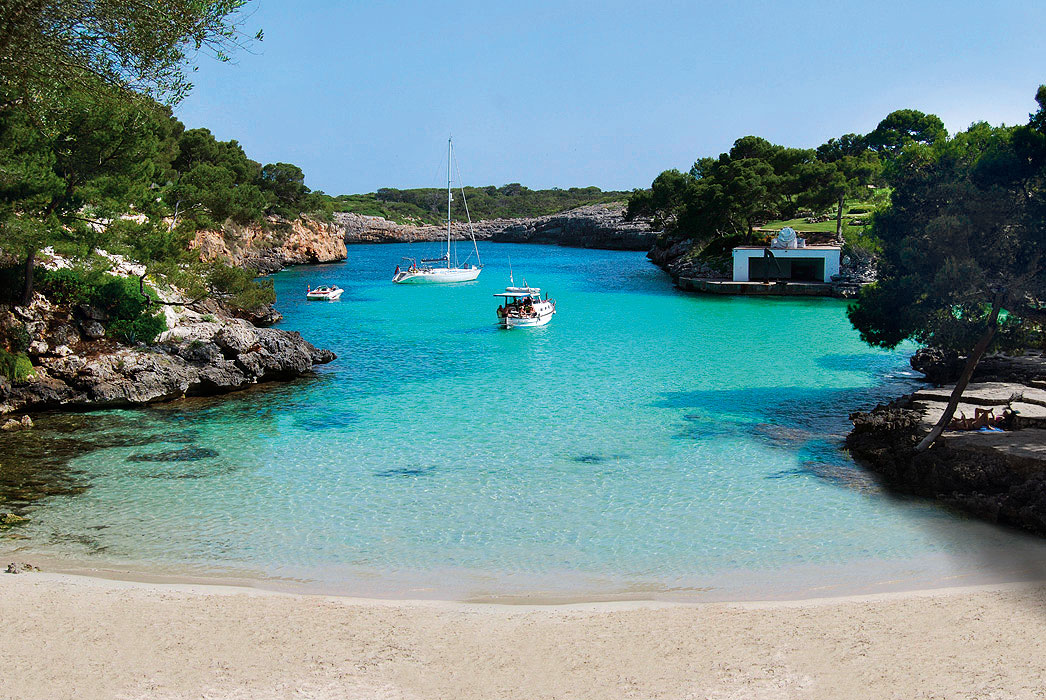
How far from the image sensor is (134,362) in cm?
2383

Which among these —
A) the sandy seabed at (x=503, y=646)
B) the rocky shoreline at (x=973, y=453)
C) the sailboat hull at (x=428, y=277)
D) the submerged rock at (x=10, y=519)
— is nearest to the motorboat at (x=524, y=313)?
the rocky shoreline at (x=973, y=453)

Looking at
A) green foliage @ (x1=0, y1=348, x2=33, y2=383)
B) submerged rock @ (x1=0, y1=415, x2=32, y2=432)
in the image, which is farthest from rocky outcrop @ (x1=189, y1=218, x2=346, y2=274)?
submerged rock @ (x1=0, y1=415, x2=32, y2=432)

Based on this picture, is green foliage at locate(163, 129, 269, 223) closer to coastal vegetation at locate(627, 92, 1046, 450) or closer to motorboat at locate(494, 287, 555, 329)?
motorboat at locate(494, 287, 555, 329)

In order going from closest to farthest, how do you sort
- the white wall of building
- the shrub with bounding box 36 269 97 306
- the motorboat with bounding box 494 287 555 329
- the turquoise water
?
Result: the turquoise water → the shrub with bounding box 36 269 97 306 → the motorboat with bounding box 494 287 555 329 → the white wall of building

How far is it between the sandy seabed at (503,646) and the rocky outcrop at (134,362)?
12580 mm

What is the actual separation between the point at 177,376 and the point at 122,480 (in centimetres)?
833

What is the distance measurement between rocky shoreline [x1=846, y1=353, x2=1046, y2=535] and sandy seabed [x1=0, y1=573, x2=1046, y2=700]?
3.41 metres

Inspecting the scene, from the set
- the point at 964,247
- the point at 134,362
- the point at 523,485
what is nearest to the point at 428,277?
the point at 134,362

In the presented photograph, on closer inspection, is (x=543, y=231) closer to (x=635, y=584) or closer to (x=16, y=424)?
(x=16, y=424)

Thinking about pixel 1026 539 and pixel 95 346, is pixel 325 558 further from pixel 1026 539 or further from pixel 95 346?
Answer: pixel 95 346

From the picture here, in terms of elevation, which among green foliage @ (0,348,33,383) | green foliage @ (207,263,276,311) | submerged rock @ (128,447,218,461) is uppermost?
green foliage @ (207,263,276,311)

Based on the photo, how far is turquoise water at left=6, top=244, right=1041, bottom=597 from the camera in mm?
12469

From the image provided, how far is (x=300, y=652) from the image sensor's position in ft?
29.9

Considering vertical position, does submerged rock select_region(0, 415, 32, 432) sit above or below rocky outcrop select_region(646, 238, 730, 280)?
below
